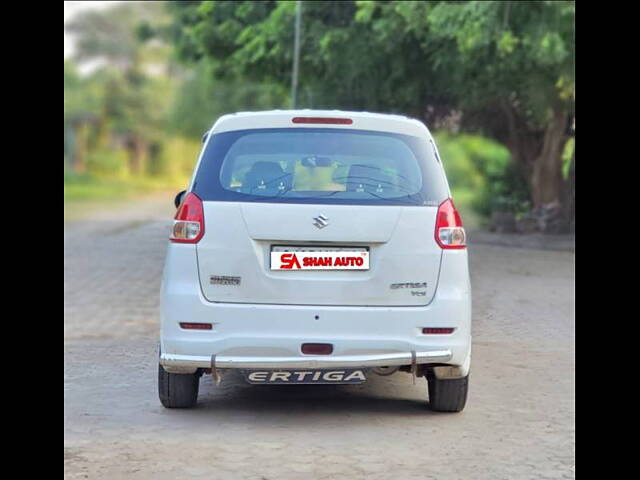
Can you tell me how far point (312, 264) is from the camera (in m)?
7.34

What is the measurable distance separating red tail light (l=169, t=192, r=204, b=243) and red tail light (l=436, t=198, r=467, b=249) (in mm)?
1333

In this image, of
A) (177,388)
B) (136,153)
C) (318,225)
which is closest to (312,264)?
(318,225)

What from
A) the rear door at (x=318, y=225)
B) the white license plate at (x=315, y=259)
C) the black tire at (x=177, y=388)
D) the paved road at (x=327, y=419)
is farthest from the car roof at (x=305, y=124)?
the paved road at (x=327, y=419)

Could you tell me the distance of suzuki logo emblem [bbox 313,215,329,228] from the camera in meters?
7.35

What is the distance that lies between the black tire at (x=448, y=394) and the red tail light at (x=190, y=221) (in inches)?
66.1

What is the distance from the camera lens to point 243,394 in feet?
28.5

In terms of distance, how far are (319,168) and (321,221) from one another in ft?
1.43

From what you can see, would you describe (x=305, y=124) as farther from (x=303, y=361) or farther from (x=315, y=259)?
(x=303, y=361)

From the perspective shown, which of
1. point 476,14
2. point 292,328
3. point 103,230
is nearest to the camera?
point 292,328

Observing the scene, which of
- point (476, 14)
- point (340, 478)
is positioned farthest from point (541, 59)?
point (340, 478)

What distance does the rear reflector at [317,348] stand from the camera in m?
7.28
